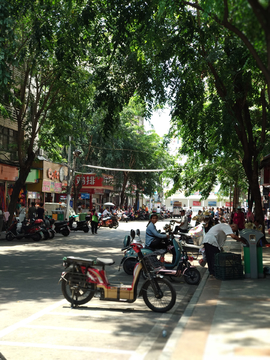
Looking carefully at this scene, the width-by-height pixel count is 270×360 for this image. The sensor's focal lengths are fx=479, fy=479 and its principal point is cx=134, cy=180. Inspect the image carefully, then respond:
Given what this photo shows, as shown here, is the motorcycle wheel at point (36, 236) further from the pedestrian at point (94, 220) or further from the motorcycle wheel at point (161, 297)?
the motorcycle wheel at point (161, 297)

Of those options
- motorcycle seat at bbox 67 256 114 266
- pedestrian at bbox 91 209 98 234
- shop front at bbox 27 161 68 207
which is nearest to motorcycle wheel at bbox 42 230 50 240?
pedestrian at bbox 91 209 98 234

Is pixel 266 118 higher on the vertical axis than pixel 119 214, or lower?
higher

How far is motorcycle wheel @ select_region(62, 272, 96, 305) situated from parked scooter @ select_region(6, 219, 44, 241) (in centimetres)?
1468

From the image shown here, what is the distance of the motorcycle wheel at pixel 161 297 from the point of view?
26.5 feet

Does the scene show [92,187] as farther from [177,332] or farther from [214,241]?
[177,332]

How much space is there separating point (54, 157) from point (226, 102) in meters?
16.8

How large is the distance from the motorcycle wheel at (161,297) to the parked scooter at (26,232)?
15.4 m

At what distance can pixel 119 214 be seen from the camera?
5141 centimetres

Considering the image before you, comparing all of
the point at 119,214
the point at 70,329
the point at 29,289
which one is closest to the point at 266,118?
the point at 29,289

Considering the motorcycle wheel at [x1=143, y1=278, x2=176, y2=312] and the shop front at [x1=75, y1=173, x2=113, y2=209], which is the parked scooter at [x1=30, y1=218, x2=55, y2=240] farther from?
the shop front at [x1=75, y1=173, x2=113, y2=209]

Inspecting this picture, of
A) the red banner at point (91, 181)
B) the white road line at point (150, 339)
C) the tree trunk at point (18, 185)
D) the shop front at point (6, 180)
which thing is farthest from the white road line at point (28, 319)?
the red banner at point (91, 181)

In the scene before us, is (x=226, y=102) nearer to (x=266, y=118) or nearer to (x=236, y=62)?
(x=236, y=62)

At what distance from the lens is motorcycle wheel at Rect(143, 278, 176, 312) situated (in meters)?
8.09

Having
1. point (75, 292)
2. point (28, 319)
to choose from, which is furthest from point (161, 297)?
point (28, 319)
